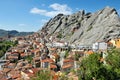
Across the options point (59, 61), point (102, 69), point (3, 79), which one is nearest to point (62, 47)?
point (59, 61)

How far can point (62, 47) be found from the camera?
10750cm

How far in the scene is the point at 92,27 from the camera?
117 metres

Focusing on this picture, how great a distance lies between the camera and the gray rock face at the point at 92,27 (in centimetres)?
9681

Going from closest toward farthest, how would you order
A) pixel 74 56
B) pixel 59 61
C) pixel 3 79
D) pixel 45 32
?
1. pixel 3 79
2. pixel 74 56
3. pixel 59 61
4. pixel 45 32

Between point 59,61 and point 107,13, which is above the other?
point 107,13

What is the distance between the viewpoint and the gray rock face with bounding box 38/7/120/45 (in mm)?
96812

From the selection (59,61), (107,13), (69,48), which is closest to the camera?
(59,61)

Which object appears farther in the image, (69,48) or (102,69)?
(69,48)

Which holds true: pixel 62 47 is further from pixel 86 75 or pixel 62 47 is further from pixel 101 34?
pixel 86 75

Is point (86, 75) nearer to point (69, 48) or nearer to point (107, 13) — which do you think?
point (69, 48)

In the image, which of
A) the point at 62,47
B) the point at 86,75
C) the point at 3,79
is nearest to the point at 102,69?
the point at 86,75

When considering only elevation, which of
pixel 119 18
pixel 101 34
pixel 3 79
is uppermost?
pixel 119 18

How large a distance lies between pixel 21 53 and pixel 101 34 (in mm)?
40787

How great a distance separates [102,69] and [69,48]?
2327 inches
